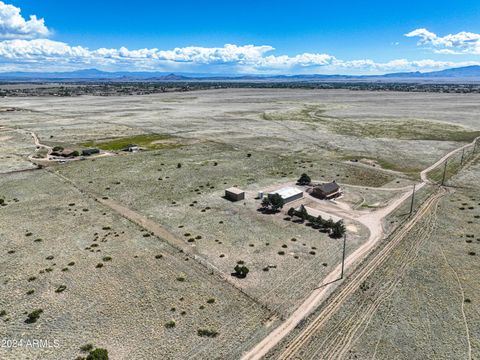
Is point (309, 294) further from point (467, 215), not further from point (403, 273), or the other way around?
point (467, 215)

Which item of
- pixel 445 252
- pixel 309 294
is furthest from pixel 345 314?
pixel 445 252

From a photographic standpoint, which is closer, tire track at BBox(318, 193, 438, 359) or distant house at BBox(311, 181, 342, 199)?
tire track at BBox(318, 193, 438, 359)

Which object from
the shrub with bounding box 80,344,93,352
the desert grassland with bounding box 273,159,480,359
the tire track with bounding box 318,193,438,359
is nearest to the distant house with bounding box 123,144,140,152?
the desert grassland with bounding box 273,159,480,359

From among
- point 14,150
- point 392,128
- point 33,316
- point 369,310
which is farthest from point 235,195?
point 392,128

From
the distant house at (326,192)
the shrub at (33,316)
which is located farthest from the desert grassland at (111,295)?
the distant house at (326,192)

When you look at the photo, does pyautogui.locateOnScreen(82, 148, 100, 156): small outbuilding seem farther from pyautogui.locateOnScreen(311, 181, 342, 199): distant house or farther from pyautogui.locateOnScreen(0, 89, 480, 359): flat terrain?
pyautogui.locateOnScreen(311, 181, 342, 199): distant house

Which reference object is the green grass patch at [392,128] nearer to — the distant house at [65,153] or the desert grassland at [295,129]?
the desert grassland at [295,129]
